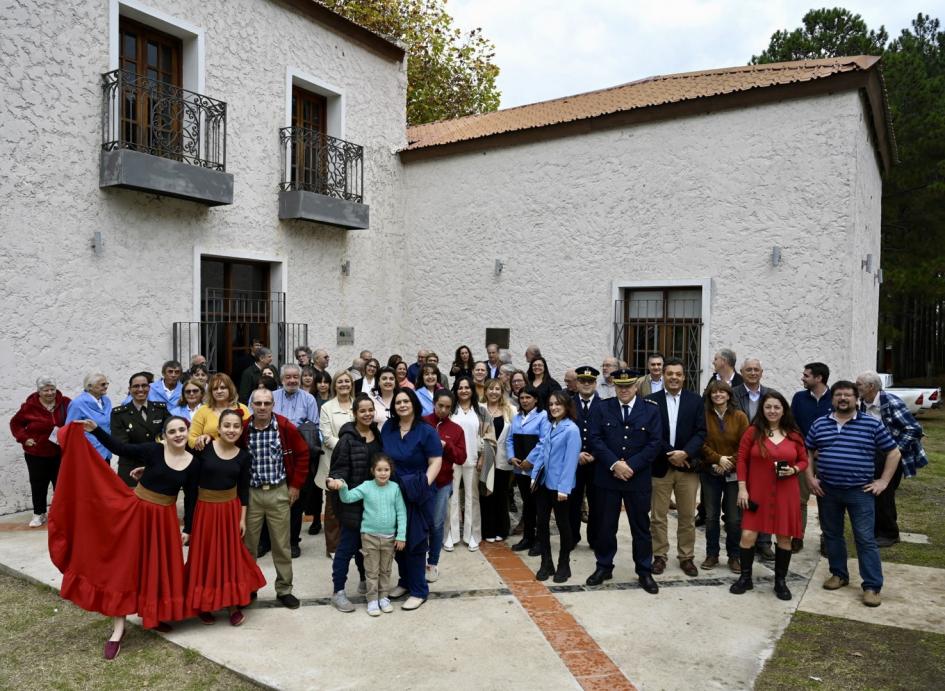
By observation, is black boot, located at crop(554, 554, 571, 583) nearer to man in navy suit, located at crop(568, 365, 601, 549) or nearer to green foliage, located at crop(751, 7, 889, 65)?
man in navy suit, located at crop(568, 365, 601, 549)

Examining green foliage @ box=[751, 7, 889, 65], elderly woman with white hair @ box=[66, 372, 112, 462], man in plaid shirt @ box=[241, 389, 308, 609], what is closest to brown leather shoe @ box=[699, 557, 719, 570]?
man in plaid shirt @ box=[241, 389, 308, 609]

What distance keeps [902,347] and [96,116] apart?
2817 centimetres

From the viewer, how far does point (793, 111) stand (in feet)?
30.7

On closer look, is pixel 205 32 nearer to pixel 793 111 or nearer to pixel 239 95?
pixel 239 95

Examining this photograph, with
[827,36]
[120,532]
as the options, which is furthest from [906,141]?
[120,532]

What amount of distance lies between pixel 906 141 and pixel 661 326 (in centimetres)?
1344

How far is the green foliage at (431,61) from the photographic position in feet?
64.2

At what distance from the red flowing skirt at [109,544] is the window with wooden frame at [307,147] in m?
6.93

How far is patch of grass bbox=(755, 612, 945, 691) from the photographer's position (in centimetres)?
412

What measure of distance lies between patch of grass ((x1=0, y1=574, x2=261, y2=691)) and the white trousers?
2.75 meters

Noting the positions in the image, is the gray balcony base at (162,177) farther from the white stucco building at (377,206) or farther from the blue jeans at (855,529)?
the blue jeans at (855,529)

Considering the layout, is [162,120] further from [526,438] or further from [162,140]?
[526,438]

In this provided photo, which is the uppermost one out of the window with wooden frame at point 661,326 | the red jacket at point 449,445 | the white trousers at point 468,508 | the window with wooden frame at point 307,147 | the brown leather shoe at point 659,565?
the window with wooden frame at point 307,147

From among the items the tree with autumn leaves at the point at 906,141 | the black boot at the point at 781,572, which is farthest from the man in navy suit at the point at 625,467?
the tree with autumn leaves at the point at 906,141
